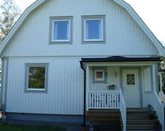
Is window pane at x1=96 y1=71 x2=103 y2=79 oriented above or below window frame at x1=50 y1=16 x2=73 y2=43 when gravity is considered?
below

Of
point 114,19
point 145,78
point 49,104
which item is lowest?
point 49,104

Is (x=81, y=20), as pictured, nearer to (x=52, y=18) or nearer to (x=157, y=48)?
(x=52, y=18)

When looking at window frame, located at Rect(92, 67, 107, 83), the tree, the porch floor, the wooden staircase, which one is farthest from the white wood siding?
the tree

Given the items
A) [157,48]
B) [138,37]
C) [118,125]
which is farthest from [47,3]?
[118,125]

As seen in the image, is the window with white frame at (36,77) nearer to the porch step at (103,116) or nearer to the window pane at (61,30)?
the window pane at (61,30)

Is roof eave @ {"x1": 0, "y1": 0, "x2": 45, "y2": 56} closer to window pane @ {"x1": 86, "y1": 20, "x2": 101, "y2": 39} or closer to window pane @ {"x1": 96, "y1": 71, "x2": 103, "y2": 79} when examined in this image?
window pane @ {"x1": 86, "y1": 20, "x2": 101, "y2": 39}

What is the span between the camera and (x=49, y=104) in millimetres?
16078

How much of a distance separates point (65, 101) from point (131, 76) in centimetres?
400

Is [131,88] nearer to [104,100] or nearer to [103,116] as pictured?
[104,100]

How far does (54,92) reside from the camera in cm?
1611

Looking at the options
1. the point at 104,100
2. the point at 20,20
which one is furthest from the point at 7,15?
the point at 104,100

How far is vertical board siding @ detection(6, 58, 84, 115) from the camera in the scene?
15883mm

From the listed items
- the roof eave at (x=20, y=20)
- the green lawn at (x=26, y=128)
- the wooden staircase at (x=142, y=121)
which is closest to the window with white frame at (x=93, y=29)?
the roof eave at (x=20, y=20)

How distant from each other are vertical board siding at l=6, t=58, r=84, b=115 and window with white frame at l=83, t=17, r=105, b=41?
5.13ft
